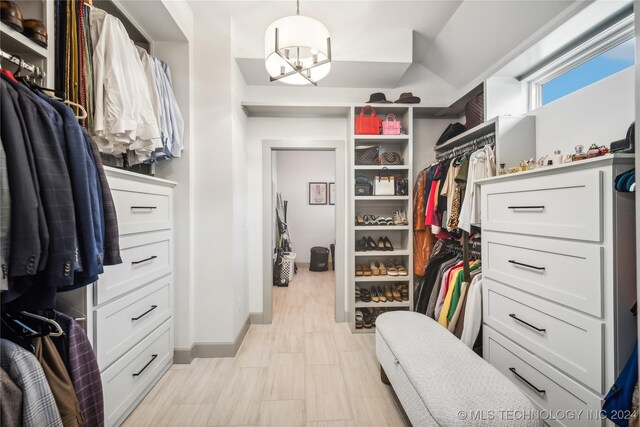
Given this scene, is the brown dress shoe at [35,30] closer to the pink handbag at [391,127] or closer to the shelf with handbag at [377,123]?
the shelf with handbag at [377,123]

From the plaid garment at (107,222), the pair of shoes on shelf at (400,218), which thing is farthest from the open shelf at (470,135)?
the plaid garment at (107,222)

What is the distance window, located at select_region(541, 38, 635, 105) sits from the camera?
144 cm

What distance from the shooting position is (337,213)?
2.79 meters

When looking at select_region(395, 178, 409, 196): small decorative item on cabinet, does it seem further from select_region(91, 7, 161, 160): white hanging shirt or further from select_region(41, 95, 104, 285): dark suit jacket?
select_region(41, 95, 104, 285): dark suit jacket

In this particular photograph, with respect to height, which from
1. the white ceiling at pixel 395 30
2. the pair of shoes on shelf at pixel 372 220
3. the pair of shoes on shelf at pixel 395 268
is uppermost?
the white ceiling at pixel 395 30

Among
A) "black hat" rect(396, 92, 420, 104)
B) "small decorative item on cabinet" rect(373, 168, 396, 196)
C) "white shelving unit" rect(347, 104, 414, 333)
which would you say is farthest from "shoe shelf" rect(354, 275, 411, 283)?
"black hat" rect(396, 92, 420, 104)

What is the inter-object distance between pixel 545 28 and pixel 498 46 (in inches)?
13.7

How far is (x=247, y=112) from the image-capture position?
8.75 ft

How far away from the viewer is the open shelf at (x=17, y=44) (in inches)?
36.8

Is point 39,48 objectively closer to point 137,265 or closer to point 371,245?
point 137,265

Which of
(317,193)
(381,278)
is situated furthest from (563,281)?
(317,193)

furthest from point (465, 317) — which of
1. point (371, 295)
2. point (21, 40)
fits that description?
point (21, 40)

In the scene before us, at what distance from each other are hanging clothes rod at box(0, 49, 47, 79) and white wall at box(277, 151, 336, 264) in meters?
4.36

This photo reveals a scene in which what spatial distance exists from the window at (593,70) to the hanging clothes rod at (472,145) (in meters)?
0.51
